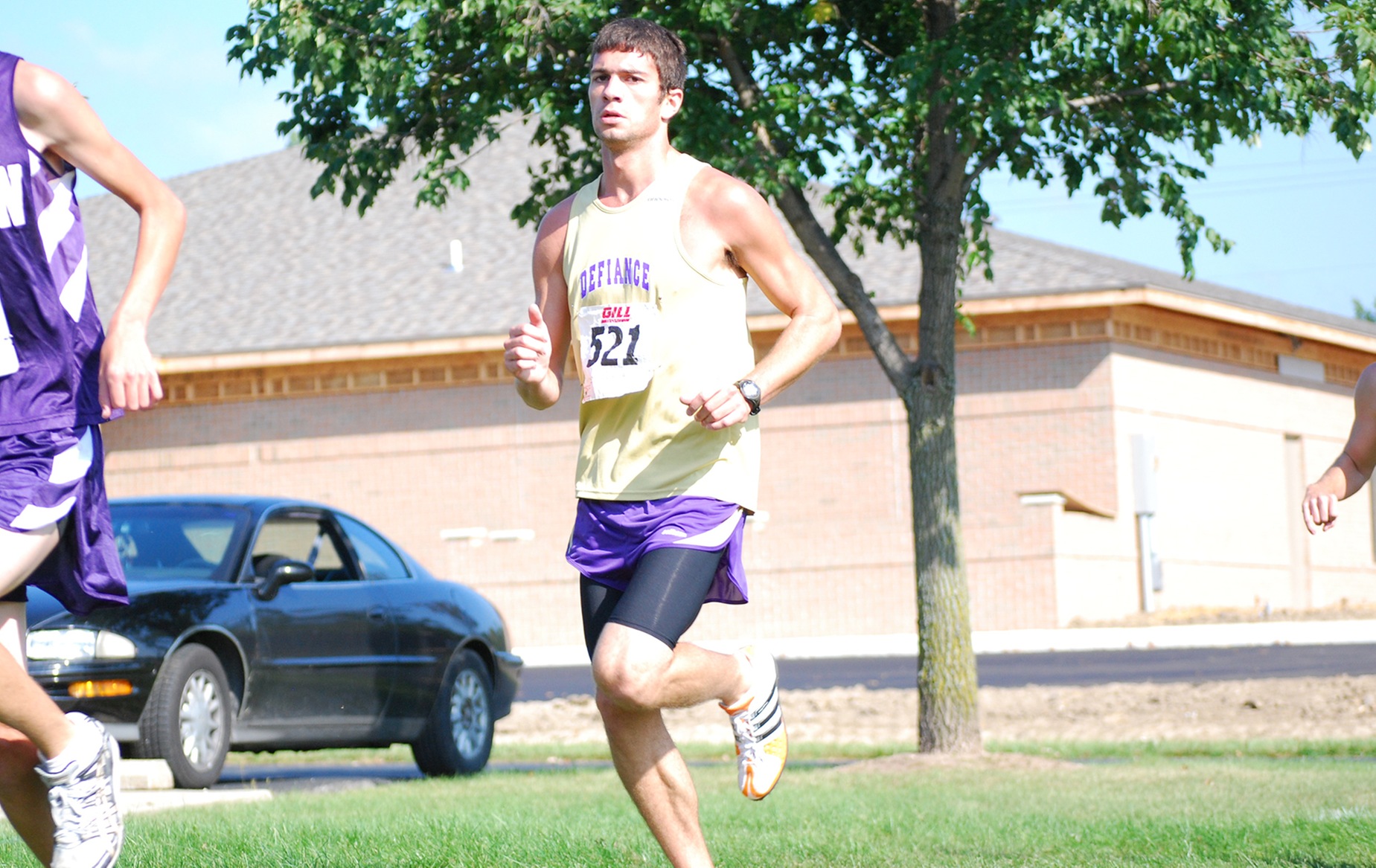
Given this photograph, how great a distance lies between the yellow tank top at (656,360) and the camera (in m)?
4.61

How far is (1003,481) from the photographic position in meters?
26.7

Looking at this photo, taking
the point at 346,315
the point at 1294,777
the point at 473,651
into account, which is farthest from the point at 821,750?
the point at 346,315

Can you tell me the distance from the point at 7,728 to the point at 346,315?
1045 inches

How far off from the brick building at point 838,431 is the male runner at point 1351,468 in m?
20.4

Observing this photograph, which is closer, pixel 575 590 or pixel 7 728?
pixel 7 728

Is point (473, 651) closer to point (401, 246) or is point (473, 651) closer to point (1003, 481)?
point (1003, 481)

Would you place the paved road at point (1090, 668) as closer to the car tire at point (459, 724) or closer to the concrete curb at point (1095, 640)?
the concrete curb at point (1095, 640)

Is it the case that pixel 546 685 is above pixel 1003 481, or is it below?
below

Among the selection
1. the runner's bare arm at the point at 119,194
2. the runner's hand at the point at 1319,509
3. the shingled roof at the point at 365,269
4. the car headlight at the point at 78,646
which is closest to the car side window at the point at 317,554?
the car headlight at the point at 78,646

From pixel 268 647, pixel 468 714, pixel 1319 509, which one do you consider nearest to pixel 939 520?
pixel 468 714

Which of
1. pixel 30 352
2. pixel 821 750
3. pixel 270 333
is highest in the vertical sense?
pixel 270 333

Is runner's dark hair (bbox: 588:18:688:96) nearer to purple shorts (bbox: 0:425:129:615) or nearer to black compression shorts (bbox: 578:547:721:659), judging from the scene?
black compression shorts (bbox: 578:547:721:659)

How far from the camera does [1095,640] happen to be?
2395cm

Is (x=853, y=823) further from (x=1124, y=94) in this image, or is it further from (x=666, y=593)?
(x=1124, y=94)
